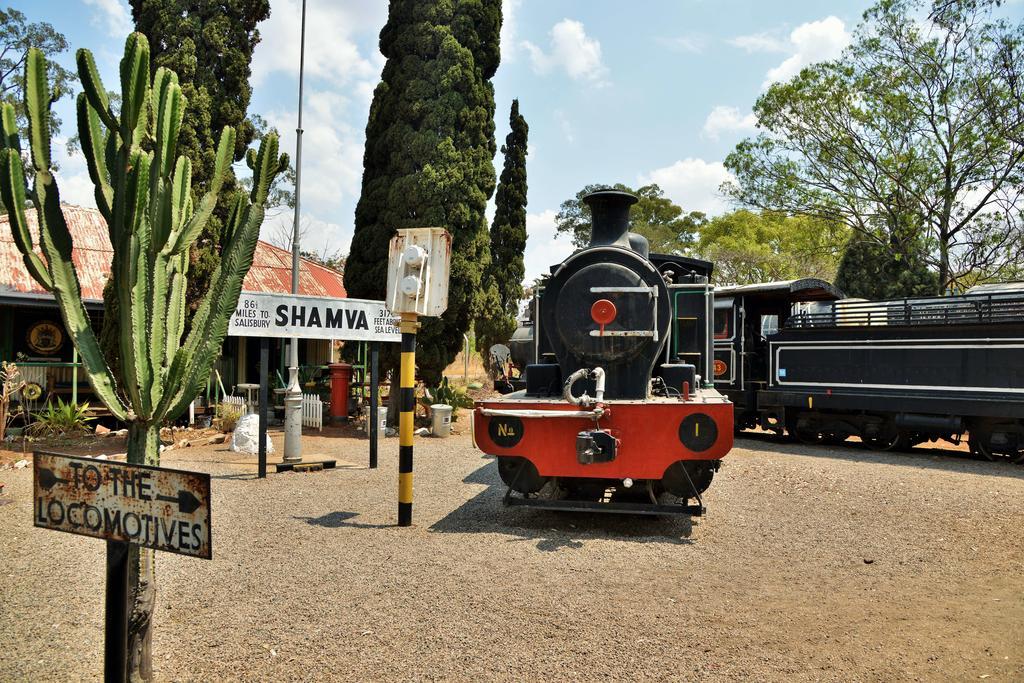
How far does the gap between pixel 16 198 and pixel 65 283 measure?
382 millimetres

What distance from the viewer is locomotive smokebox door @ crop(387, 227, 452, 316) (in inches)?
237

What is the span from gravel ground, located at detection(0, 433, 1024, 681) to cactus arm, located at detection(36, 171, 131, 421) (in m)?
1.37

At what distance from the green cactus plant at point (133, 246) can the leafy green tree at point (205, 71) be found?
9635 mm

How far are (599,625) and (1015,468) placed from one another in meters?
8.49

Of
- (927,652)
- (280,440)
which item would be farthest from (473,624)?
(280,440)

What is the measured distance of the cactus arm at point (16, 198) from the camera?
290 centimetres

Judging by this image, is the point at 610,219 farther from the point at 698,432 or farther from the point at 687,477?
the point at 687,477

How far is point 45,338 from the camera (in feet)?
43.2

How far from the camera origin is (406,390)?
6055 mm

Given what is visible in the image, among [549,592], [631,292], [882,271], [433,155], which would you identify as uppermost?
[433,155]

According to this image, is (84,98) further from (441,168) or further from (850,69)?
(850,69)

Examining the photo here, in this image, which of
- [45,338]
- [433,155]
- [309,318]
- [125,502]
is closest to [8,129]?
[125,502]

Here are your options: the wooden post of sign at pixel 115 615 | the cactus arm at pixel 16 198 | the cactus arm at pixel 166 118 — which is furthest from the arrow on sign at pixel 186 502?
the cactus arm at pixel 166 118

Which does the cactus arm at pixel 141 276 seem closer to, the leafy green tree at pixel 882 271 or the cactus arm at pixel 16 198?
the cactus arm at pixel 16 198
